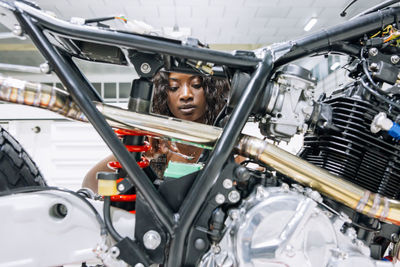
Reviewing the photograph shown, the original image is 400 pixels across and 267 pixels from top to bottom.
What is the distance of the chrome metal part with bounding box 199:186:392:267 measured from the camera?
0.55 meters

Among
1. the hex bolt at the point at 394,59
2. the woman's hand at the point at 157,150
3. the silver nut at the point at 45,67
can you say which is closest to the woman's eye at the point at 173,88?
the woman's hand at the point at 157,150

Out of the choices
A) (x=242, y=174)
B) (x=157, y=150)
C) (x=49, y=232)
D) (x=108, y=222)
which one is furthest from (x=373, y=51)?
(x=157, y=150)

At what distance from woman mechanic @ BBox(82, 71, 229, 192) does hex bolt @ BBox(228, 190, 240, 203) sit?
551mm

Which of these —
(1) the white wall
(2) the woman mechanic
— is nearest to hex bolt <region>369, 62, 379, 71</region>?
(2) the woman mechanic

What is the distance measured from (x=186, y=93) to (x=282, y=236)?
0.85m

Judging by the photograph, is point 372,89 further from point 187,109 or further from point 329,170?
point 187,109

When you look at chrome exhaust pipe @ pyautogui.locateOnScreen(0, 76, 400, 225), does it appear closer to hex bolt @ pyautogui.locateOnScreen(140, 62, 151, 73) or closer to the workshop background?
hex bolt @ pyautogui.locateOnScreen(140, 62, 151, 73)

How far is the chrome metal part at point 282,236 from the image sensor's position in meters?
0.55

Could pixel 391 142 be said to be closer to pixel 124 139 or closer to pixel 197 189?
pixel 197 189

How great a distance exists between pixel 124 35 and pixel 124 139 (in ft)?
0.83

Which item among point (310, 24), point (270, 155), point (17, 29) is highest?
point (310, 24)

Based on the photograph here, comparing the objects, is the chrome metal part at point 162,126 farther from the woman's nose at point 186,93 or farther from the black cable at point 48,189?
the woman's nose at point 186,93

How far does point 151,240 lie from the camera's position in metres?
0.57

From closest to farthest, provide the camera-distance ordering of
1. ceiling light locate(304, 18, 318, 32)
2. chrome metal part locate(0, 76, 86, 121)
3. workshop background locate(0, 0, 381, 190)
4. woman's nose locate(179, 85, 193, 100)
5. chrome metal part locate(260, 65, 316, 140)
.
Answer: chrome metal part locate(0, 76, 86, 121), chrome metal part locate(260, 65, 316, 140), woman's nose locate(179, 85, 193, 100), workshop background locate(0, 0, 381, 190), ceiling light locate(304, 18, 318, 32)
